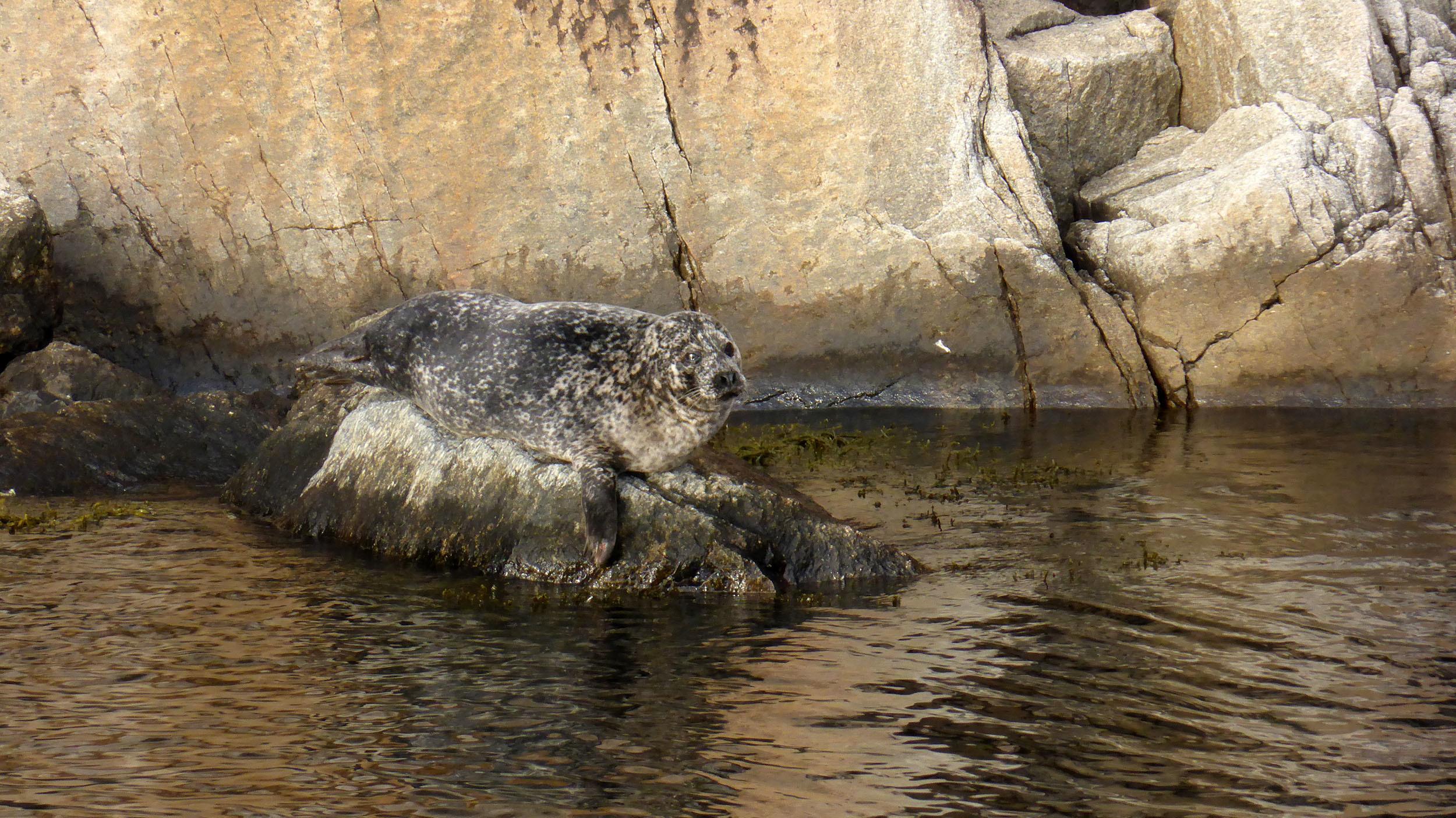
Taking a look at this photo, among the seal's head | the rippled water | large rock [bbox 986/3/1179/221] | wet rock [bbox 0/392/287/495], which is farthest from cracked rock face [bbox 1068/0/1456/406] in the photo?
wet rock [bbox 0/392/287/495]

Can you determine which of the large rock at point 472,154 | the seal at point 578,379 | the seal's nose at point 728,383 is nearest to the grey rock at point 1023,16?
the large rock at point 472,154

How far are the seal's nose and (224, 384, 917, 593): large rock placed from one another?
1.43 feet

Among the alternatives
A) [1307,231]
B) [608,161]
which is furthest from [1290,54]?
[608,161]

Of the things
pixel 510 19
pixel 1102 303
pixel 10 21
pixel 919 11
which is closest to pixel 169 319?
pixel 10 21

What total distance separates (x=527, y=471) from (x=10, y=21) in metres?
8.54

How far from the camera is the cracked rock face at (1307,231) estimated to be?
443 inches

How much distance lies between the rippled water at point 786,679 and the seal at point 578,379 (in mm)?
841

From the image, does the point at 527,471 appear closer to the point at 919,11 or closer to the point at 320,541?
the point at 320,541

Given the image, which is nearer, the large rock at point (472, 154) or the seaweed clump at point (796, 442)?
the seaweed clump at point (796, 442)

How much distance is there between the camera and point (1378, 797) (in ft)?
12.5

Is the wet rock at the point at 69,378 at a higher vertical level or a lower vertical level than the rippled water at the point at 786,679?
higher

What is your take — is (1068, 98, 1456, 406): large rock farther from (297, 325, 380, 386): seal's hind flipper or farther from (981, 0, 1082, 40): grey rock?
(297, 325, 380, 386): seal's hind flipper

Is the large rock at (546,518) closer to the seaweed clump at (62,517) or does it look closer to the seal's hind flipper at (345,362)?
the seal's hind flipper at (345,362)

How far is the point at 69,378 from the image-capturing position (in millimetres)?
10625
